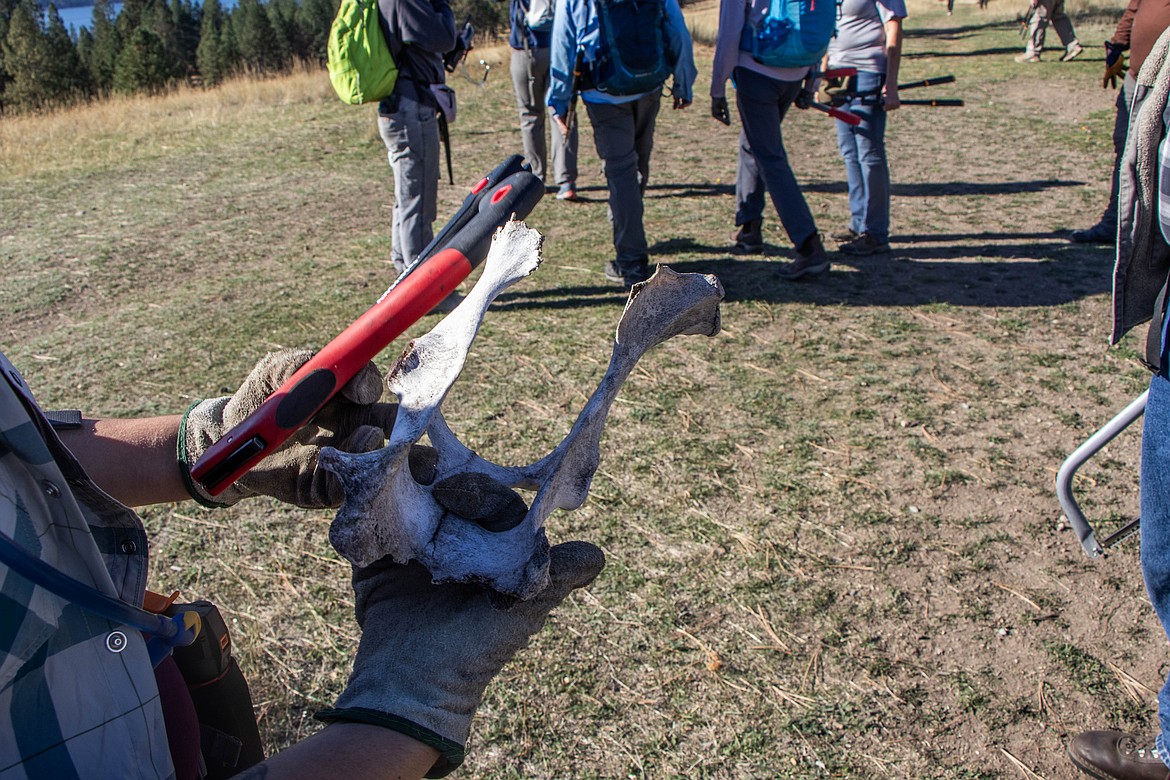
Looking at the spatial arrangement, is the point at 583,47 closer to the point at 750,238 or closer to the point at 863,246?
the point at 750,238

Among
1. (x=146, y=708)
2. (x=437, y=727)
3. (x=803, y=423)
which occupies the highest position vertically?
(x=146, y=708)

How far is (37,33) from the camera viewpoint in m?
39.3

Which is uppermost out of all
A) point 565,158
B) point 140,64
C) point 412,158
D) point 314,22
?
point 314,22

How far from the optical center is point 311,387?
158 centimetres

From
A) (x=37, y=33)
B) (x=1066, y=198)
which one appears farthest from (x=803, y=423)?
(x=37, y=33)

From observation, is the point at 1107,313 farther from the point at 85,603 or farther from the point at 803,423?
the point at 85,603

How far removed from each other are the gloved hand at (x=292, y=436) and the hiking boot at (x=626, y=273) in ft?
12.8

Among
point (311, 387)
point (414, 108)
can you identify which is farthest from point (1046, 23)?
point (311, 387)

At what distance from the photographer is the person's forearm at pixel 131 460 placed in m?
1.63

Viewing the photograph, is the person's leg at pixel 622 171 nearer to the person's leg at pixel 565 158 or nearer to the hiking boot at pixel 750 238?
the hiking boot at pixel 750 238

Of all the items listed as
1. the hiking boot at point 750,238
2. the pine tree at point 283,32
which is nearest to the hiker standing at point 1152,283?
the hiking boot at point 750,238

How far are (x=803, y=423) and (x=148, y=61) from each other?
43817mm

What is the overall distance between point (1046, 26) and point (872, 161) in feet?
34.6

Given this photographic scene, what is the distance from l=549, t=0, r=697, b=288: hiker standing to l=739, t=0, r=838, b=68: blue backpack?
0.43 meters
